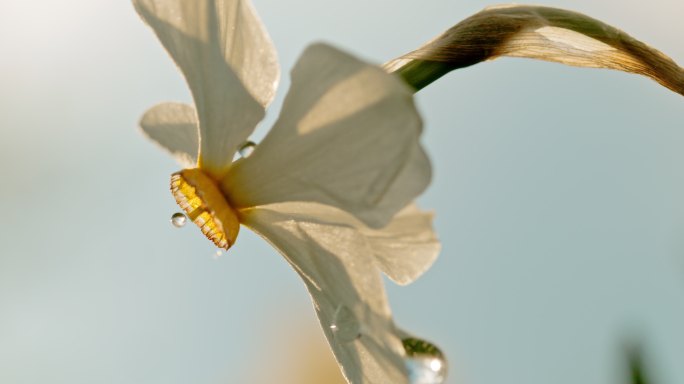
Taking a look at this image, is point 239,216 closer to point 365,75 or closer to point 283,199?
point 283,199

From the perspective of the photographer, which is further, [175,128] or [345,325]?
[175,128]

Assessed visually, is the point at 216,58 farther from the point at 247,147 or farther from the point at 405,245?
the point at 405,245

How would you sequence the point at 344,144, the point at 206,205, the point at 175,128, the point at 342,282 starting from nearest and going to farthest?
the point at 344,144 → the point at 342,282 → the point at 206,205 → the point at 175,128

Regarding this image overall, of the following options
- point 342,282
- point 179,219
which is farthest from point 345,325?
point 179,219

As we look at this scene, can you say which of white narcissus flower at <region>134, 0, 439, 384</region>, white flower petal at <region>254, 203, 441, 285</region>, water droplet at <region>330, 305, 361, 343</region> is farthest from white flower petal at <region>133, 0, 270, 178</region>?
water droplet at <region>330, 305, 361, 343</region>

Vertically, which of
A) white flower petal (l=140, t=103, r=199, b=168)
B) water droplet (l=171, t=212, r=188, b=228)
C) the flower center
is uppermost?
white flower petal (l=140, t=103, r=199, b=168)

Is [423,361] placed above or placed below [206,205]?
below

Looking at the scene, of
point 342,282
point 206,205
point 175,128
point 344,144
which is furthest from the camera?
point 175,128

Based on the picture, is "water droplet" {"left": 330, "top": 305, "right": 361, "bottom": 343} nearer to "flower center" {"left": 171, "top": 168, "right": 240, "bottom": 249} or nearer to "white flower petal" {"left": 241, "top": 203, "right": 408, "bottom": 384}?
"white flower petal" {"left": 241, "top": 203, "right": 408, "bottom": 384}
